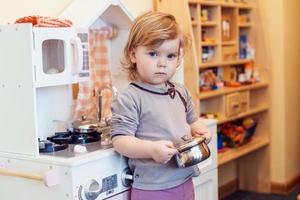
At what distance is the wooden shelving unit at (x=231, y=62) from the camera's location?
2.57m

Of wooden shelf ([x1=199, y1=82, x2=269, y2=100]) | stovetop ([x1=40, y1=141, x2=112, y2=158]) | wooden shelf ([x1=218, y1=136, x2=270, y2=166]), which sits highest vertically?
wooden shelf ([x1=199, y1=82, x2=269, y2=100])

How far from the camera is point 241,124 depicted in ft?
10.3

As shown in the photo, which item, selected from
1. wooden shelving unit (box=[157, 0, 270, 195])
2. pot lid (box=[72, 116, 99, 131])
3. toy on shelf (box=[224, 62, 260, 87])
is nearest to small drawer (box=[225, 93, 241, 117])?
wooden shelving unit (box=[157, 0, 270, 195])

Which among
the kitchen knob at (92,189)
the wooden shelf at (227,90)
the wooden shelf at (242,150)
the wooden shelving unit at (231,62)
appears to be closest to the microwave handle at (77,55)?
the kitchen knob at (92,189)

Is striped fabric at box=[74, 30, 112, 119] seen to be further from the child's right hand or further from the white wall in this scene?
the child's right hand

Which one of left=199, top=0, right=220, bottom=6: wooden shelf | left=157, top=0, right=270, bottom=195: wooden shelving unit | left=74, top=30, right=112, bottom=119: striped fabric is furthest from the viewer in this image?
left=199, top=0, right=220, bottom=6: wooden shelf

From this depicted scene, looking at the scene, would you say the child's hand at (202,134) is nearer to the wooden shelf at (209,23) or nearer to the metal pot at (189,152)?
the metal pot at (189,152)

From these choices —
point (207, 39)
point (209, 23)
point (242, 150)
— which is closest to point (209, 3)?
point (209, 23)

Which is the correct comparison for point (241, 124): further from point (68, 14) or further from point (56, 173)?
point (56, 173)

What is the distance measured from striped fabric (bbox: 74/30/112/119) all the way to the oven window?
28 centimetres

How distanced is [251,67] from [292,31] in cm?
39

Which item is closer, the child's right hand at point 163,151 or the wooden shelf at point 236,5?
the child's right hand at point 163,151

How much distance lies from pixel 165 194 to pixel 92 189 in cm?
23

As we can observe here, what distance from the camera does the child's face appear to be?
146 cm
